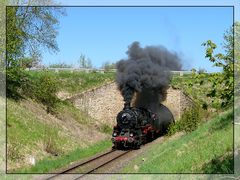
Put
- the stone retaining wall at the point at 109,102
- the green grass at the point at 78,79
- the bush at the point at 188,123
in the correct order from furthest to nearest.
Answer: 1. the green grass at the point at 78,79
2. the stone retaining wall at the point at 109,102
3. the bush at the point at 188,123

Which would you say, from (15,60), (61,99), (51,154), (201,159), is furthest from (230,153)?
(61,99)

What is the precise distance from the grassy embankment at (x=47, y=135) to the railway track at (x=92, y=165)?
934 millimetres

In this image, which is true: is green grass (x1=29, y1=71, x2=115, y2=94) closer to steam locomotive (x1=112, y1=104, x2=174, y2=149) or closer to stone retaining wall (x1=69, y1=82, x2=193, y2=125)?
stone retaining wall (x1=69, y1=82, x2=193, y2=125)

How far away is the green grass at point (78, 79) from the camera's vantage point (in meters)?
39.2

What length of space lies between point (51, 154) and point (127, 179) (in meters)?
8.61

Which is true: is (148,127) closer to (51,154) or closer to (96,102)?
(51,154)

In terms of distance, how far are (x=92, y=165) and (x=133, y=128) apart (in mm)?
7312

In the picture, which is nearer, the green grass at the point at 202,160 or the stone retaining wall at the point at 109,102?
the green grass at the point at 202,160

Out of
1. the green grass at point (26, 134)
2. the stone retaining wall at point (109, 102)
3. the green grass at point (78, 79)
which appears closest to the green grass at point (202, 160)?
the green grass at point (26, 134)

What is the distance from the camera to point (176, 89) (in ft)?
129

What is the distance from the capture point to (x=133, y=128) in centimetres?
2586

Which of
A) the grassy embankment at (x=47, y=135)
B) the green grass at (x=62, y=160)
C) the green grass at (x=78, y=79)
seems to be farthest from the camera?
the green grass at (x=78, y=79)

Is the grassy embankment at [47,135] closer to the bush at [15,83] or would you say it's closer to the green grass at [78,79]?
the bush at [15,83]

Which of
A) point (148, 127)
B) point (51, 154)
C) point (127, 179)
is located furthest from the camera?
point (148, 127)
